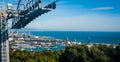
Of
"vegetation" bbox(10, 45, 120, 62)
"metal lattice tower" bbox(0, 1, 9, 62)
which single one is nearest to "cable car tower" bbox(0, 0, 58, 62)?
"metal lattice tower" bbox(0, 1, 9, 62)

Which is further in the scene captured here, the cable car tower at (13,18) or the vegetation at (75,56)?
the vegetation at (75,56)

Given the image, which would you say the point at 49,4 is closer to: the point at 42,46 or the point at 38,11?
the point at 38,11

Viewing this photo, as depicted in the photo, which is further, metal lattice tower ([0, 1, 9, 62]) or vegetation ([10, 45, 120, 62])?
vegetation ([10, 45, 120, 62])

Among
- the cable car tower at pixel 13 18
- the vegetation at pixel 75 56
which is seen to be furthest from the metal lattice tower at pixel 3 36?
the vegetation at pixel 75 56

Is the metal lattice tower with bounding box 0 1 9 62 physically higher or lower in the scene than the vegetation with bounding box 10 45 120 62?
higher

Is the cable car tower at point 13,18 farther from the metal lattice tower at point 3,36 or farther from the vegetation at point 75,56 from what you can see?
the vegetation at point 75,56

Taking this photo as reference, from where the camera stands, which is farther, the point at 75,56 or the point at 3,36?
the point at 75,56

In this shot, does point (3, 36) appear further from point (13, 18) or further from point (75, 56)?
point (75, 56)

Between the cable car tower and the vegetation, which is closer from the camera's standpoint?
the cable car tower

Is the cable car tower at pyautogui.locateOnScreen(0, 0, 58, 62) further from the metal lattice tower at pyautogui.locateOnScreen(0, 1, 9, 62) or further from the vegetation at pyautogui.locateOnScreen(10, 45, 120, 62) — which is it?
the vegetation at pyautogui.locateOnScreen(10, 45, 120, 62)

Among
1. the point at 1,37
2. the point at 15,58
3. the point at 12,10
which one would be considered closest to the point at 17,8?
the point at 12,10

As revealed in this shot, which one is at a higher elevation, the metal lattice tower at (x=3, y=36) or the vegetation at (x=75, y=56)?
the metal lattice tower at (x=3, y=36)

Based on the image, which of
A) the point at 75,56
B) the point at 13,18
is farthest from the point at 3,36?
the point at 75,56
